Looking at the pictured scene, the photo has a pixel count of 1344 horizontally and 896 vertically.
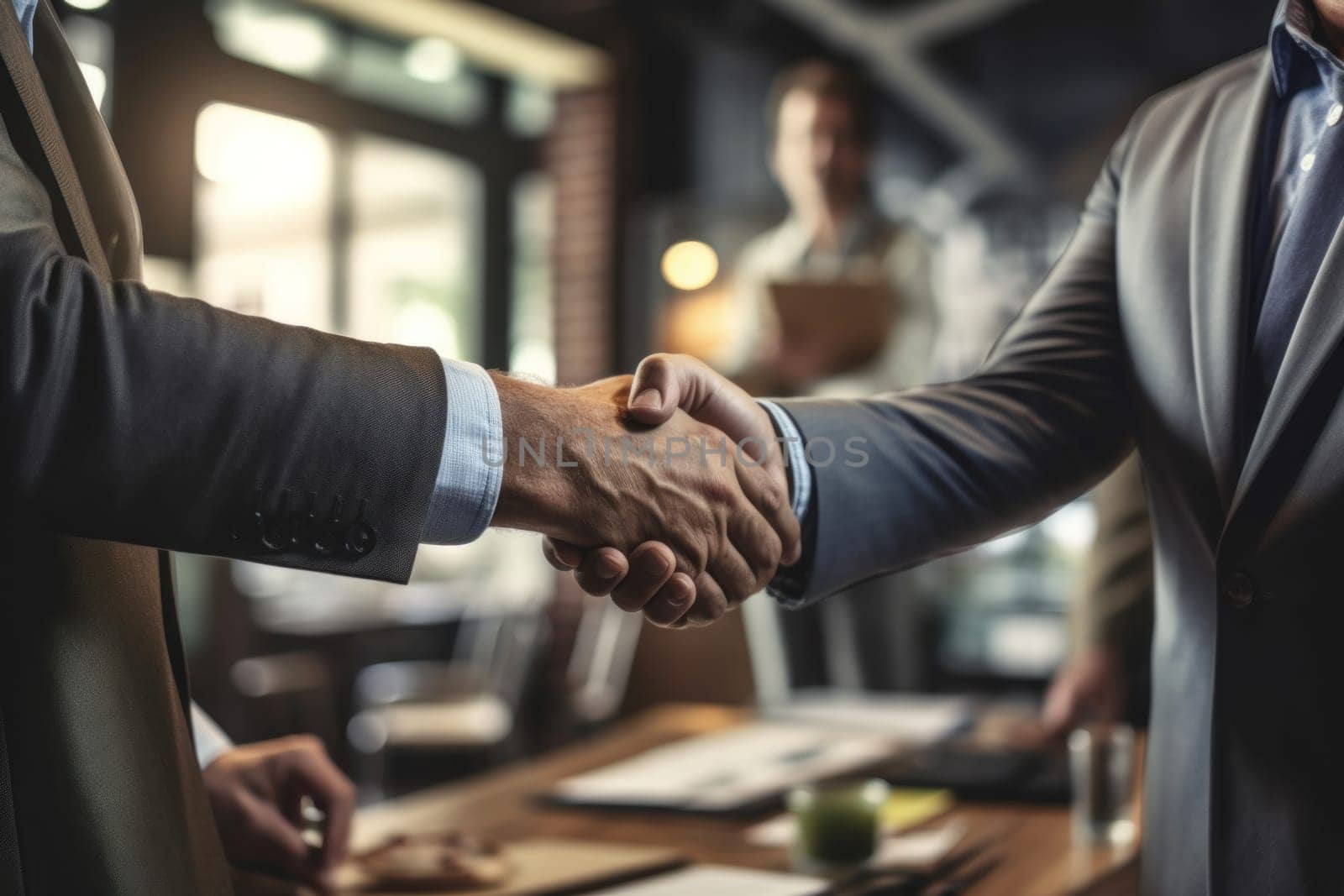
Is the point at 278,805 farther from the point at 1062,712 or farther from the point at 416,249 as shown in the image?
the point at 416,249

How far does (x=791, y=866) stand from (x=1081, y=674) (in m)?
0.76

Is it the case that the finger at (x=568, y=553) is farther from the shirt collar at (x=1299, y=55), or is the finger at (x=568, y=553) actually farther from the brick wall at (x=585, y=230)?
the brick wall at (x=585, y=230)

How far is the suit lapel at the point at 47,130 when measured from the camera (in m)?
0.82

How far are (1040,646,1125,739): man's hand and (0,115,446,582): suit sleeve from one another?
1.26 m

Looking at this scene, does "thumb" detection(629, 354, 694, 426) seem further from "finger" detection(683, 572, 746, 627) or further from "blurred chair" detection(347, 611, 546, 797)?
"blurred chair" detection(347, 611, 546, 797)

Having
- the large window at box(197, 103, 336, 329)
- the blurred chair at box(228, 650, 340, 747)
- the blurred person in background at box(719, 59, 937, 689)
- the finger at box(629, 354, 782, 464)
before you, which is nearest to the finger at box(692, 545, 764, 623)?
the finger at box(629, 354, 782, 464)

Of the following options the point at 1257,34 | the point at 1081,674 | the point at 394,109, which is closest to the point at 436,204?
the point at 394,109

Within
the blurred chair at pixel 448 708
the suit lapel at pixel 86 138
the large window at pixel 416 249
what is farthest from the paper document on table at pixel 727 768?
the large window at pixel 416 249

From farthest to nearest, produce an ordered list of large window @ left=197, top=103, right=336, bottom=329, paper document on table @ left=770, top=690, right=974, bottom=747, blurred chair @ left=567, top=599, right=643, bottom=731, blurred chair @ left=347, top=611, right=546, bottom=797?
large window @ left=197, top=103, right=336, bottom=329, blurred chair @ left=347, top=611, right=546, bottom=797, blurred chair @ left=567, top=599, right=643, bottom=731, paper document on table @ left=770, top=690, right=974, bottom=747

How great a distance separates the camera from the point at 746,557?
1.30m

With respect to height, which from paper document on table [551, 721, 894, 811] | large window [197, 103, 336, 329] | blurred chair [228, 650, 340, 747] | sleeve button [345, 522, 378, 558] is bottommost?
blurred chair [228, 650, 340, 747]

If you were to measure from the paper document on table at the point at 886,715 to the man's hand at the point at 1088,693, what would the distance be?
0.63ft

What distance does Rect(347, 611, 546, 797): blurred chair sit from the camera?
4.52 m

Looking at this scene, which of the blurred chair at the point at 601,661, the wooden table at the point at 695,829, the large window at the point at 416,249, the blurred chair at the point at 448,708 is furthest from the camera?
the large window at the point at 416,249
